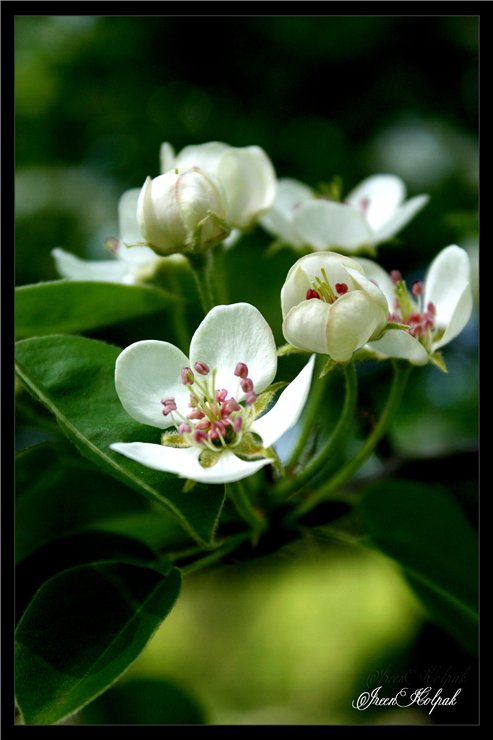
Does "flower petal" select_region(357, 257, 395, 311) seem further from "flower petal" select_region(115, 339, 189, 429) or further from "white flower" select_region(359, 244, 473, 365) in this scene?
"flower petal" select_region(115, 339, 189, 429)

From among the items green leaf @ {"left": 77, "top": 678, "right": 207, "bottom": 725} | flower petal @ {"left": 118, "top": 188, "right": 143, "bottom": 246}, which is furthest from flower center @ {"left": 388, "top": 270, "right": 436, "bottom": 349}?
green leaf @ {"left": 77, "top": 678, "right": 207, "bottom": 725}

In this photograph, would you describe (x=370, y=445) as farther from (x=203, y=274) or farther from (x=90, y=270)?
(x=90, y=270)

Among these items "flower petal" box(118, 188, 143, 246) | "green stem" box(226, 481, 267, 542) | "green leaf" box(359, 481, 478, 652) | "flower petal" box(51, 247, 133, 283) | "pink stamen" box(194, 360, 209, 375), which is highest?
"flower petal" box(118, 188, 143, 246)

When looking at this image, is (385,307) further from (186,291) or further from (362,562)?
(362,562)

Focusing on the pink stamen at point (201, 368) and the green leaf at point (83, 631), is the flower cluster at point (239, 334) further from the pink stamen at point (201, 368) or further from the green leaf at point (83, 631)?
the green leaf at point (83, 631)

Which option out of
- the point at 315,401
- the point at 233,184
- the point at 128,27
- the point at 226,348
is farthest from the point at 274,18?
the point at 226,348

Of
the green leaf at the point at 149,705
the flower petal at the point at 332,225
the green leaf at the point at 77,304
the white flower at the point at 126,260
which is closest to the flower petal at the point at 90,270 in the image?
the white flower at the point at 126,260
